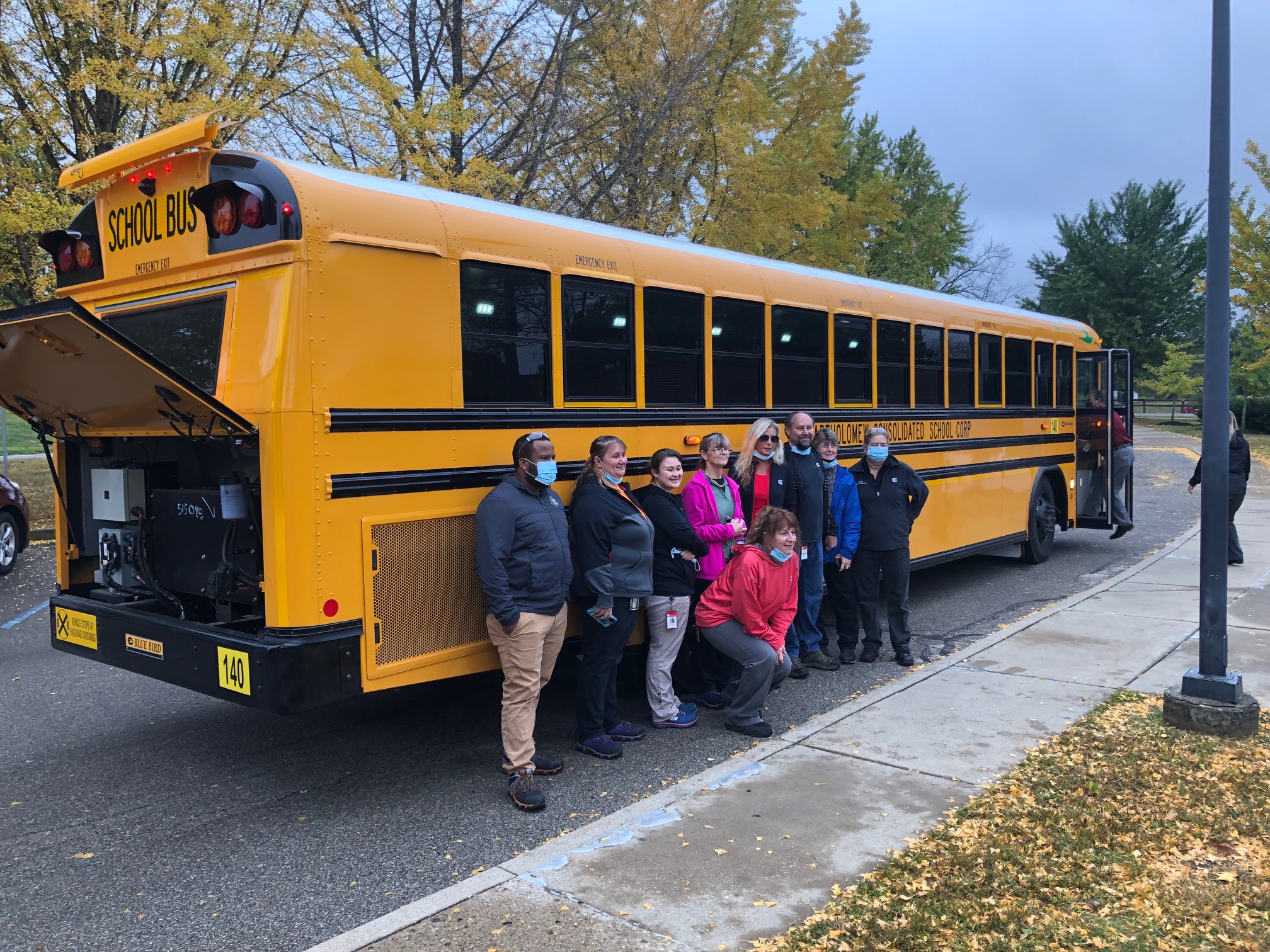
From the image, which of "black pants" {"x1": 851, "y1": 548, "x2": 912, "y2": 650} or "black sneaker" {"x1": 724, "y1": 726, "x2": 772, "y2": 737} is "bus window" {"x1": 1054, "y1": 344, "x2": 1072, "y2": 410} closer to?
"black pants" {"x1": 851, "y1": 548, "x2": 912, "y2": 650}

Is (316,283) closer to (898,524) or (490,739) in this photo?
(490,739)

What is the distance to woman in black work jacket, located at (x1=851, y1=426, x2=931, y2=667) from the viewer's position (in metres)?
6.86

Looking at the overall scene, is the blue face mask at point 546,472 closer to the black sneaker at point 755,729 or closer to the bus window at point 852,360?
the black sneaker at point 755,729

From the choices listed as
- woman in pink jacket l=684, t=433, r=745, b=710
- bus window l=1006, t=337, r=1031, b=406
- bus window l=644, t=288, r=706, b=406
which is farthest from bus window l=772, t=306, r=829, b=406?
bus window l=1006, t=337, r=1031, b=406

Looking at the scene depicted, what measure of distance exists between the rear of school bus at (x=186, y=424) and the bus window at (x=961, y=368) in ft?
21.2

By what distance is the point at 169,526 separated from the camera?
4.89m

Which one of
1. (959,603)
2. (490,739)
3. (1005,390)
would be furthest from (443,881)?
(1005,390)

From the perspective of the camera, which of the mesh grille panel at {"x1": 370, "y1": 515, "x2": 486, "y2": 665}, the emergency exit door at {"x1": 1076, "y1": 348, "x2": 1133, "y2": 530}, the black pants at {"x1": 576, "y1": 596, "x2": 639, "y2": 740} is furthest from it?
the emergency exit door at {"x1": 1076, "y1": 348, "x2": 1133, "y2": 530}

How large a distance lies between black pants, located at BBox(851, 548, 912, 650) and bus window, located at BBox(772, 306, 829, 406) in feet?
3.96

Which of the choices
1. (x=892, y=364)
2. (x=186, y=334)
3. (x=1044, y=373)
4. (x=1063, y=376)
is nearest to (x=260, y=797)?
(x=186, y=334)

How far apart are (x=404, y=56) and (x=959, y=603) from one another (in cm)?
959

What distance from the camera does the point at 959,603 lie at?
9.05 metres

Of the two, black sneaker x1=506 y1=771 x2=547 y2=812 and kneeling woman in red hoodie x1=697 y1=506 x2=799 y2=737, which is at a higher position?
kneeling woman in red hoodie x1=697 y1=506 x2=799 y2=737

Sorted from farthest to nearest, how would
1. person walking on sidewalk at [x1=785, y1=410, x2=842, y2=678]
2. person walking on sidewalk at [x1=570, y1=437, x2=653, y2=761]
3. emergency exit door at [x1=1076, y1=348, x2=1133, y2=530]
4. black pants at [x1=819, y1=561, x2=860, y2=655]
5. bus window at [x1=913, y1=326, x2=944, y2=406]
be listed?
emergency exit door at [x1=1076, y1=348, x2=1133, y2=530]
bus window at [x1=913, y1=326, x2=944, y2=406]
black pants at [x1=819, y1=561, x2=860, y2=655]
person walking on sidewalk at [x1=785, y1=410, x2=842, y2=678]
person walking on sidewalk at [x1=570, y1=437, x2=653, y2=761]
